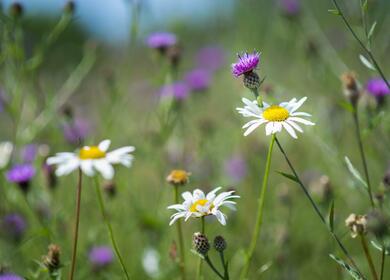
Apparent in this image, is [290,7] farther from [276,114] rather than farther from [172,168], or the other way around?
[276,114]

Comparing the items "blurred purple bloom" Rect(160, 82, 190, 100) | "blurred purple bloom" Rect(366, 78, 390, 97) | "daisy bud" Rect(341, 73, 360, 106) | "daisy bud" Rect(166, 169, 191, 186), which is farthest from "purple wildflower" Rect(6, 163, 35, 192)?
"blurred purple bloom" Rect(366, 78, 390, 97)

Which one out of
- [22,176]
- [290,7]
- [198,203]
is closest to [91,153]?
[198,203]

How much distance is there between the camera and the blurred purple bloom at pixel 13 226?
2072mm

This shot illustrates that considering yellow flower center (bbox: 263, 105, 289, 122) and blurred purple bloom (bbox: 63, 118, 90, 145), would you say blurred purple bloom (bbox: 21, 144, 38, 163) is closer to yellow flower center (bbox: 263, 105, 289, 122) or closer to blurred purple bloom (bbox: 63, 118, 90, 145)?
blurred purple bloom (bbox: 63, 118, 90, 145)

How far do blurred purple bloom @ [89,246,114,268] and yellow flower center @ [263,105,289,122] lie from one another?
43.3 inches

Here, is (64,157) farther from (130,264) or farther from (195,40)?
(195,40)

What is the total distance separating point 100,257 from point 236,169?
123cm

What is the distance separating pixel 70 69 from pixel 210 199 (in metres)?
1.61

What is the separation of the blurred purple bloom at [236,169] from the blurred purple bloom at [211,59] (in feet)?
4.30

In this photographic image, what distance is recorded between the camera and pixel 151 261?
6.99ft

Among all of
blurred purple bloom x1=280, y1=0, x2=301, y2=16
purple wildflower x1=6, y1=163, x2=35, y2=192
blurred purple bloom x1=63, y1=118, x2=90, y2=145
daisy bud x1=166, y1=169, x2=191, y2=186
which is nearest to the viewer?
daisy bud x1=166, y1=169, x2=191, y2=186

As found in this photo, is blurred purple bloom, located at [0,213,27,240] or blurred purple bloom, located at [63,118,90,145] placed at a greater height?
blurred purple bloom, located at [63,118,90,145]

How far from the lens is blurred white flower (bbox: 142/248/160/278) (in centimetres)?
Result: 207

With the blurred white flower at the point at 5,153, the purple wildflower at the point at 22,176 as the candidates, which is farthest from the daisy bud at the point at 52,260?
the blurred white flower at the point at 5,153
